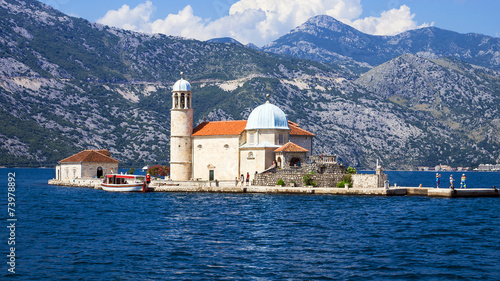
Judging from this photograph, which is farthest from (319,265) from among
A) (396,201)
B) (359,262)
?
(396,201)

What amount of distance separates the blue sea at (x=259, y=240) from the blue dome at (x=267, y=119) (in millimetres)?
A: 17463

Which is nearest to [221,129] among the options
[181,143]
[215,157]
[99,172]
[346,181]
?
[215,157]

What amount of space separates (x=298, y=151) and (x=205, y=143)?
14.4 meters

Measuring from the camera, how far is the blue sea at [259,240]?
93.9ft

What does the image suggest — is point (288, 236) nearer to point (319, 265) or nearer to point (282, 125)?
point (319, 265)

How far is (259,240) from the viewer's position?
37.4m

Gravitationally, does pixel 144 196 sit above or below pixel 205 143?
below

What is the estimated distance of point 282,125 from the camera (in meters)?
77.1

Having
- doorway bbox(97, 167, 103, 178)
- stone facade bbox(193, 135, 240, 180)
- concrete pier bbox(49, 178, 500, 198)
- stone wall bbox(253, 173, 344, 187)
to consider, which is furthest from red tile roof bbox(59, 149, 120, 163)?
stone wall bbox(253, 173, 344, 187)

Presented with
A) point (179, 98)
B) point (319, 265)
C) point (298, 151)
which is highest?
point (179, 98)

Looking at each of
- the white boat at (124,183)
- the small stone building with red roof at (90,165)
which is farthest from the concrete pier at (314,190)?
the small stone building with red roof at (90,165)

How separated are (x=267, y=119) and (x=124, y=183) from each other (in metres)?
20.7

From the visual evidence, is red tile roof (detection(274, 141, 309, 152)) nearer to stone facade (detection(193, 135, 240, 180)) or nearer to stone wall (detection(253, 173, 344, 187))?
stone wall (detection(253, 173, 344, 187))

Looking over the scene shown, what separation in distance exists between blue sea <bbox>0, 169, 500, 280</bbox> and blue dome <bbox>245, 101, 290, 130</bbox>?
57.3 feet
